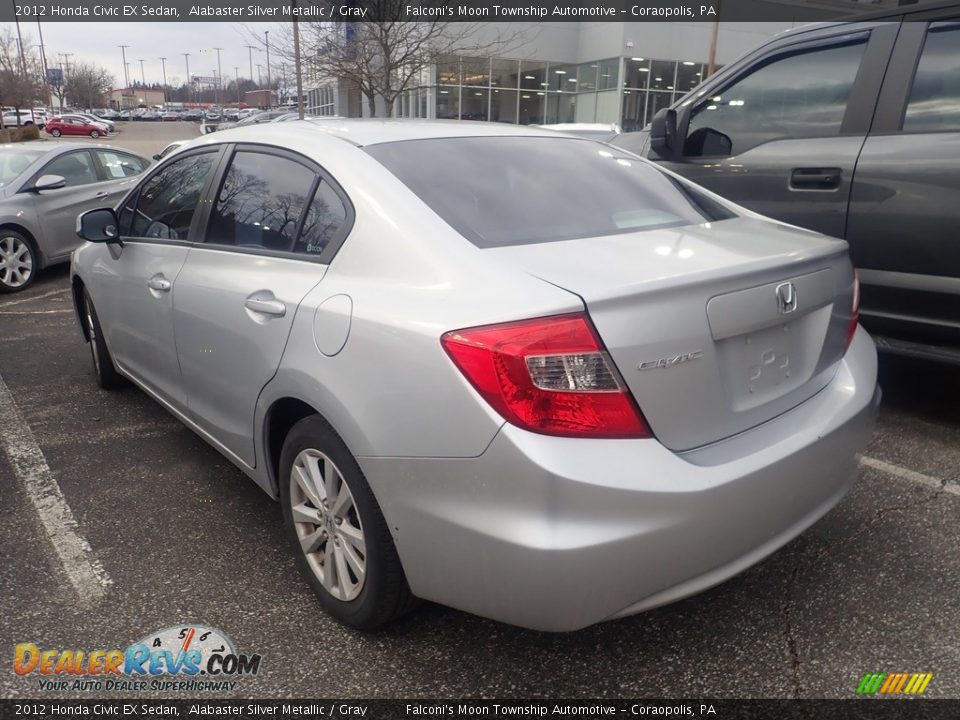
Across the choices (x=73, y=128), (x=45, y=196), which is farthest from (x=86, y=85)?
(x=45, y=196)

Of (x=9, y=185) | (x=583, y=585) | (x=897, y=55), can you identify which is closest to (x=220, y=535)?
(x=583, y=585)

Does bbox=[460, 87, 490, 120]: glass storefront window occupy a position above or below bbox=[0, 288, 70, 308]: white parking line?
above

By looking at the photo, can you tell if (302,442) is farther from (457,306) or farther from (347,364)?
(457,306)

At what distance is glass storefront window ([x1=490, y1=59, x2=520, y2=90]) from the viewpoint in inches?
1110

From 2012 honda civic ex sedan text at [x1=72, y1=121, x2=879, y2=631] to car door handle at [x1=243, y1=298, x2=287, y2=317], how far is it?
2cm

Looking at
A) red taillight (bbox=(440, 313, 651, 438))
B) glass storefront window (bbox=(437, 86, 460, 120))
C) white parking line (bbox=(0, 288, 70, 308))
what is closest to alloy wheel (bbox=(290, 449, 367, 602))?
red taillight (bbox=(440, 313, 651, 438))

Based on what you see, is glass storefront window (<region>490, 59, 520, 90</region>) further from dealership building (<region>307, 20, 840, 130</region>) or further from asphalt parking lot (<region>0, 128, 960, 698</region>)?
asphalt parking lot (<region>0, 128, 960, 698</region>)

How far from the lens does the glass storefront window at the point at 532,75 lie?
29770 mm

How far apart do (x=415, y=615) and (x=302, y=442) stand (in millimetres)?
664

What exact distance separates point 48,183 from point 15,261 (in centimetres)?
91

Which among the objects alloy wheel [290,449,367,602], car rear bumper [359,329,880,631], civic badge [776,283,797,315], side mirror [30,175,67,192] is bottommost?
alloy wheel [290,449,367,602]

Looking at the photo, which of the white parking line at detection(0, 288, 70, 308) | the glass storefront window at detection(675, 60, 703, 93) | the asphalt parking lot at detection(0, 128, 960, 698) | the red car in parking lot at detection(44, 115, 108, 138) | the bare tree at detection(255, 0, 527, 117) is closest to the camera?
the asphalt parking lot at detection(0, 128, 960, 698)

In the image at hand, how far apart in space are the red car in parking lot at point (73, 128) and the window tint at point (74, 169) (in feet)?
142

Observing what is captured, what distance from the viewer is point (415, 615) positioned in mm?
2426
